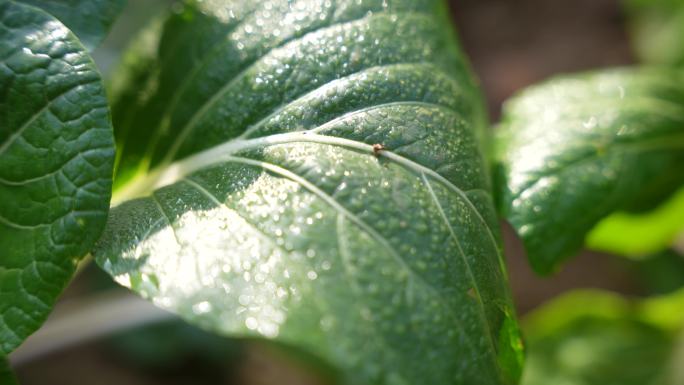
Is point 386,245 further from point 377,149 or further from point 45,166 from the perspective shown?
point 45,166

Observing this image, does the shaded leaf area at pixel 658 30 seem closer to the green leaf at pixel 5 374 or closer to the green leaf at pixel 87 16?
the green leaf at pixel 87 16

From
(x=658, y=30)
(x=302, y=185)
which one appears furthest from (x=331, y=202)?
(x=658, y=30)

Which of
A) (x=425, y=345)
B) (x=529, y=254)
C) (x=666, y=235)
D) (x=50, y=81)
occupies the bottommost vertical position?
(x=666, y=235)

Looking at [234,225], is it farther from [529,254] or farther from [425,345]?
[529,254]

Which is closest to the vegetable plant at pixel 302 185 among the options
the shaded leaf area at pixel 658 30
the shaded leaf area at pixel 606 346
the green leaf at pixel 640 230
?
the green leaf at pixel 640 230

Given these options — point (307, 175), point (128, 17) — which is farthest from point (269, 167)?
point (128, 17)

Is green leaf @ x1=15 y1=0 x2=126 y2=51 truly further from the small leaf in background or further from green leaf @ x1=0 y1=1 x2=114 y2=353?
the small leaf in background
